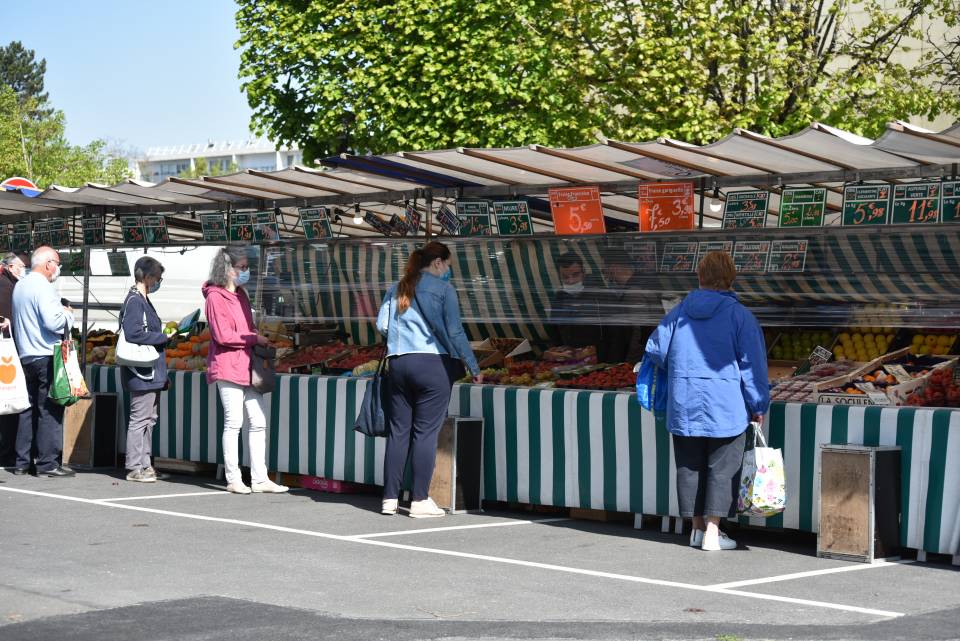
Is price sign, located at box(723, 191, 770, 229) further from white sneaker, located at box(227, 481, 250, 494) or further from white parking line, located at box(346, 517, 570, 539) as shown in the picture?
white sneaker, located at box(227, 481, 250, 494)

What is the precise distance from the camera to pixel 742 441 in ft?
23.3

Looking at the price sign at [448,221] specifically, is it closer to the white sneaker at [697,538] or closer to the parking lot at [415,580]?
the parking lot at [415,580]

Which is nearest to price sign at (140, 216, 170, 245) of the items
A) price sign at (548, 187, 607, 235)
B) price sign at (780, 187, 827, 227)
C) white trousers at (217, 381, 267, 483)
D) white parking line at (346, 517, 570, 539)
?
white trousers at (217, 381, 267, 483)

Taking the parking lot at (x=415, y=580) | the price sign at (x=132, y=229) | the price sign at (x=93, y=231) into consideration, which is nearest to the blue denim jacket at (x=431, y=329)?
the parking lot at (x=415, y=580)

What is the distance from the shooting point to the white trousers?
9312 mm

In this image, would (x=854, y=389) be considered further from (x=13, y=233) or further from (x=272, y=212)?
(x=13, y=233)

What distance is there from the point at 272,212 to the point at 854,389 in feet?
18.4

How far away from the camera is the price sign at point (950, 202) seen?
754 cm

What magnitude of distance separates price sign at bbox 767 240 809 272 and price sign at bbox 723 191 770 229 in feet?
0.69

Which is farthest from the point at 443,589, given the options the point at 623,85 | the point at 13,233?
the point at 623,85

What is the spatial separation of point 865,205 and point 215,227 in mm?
6055

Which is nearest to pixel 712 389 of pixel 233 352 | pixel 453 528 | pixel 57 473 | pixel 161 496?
pixel 453 528

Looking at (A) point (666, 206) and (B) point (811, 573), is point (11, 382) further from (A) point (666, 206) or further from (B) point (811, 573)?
(B) point (811, 573)

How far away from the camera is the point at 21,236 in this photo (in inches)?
551
